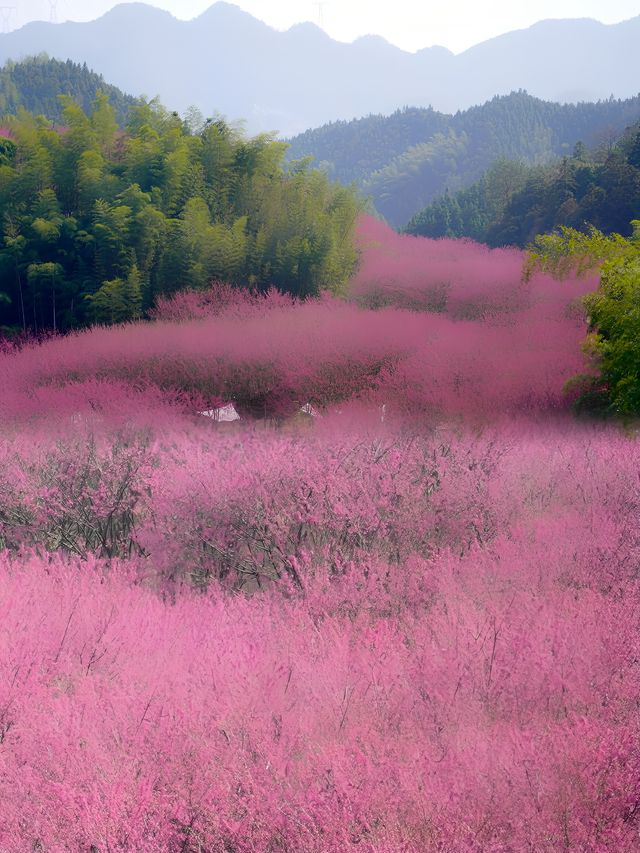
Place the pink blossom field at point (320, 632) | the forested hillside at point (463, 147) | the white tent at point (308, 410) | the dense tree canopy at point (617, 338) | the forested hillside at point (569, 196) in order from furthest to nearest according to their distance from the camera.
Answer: the forested hillside at point (463, 147)
the forested hillside at point (569, 196)
the white tent at point (308, 410)
the dense tree canopy at point (617, 338)
the pink blossom field at point (320, 632)

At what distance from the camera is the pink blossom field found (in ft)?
9.91

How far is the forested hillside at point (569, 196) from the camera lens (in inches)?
1372

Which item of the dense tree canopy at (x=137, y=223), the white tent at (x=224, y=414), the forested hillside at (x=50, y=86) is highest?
the forested hillside at (x=50, y=86)

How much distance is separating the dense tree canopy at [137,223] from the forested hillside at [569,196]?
15.6m

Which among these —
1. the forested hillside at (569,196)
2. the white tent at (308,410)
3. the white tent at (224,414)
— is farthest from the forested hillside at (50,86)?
the white tent at (308,410)

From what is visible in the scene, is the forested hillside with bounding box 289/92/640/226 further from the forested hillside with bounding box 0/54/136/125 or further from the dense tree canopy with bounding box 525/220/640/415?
the dense tree canopy with bounding box 525/220/640/415

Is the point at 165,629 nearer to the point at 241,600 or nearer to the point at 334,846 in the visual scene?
the point at 241,600

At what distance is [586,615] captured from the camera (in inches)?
179

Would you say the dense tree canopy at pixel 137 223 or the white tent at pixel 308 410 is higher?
the dense tree canopy at pixel 137 223

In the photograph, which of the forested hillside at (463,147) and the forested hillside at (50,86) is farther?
the forested hillside at (463,147)

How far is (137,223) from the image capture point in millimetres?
18797

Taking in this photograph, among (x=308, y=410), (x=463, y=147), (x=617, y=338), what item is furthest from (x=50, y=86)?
(x=617, y=338)

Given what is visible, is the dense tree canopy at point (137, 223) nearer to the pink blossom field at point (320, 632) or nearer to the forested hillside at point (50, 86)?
the pink blossom field at point (320, 632)

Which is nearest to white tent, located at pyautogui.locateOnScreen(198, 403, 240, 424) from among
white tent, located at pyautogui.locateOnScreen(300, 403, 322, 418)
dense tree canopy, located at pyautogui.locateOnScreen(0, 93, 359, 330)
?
white tent, located at pyautogui.locateOnScreen(300, 403, 322, 418)
